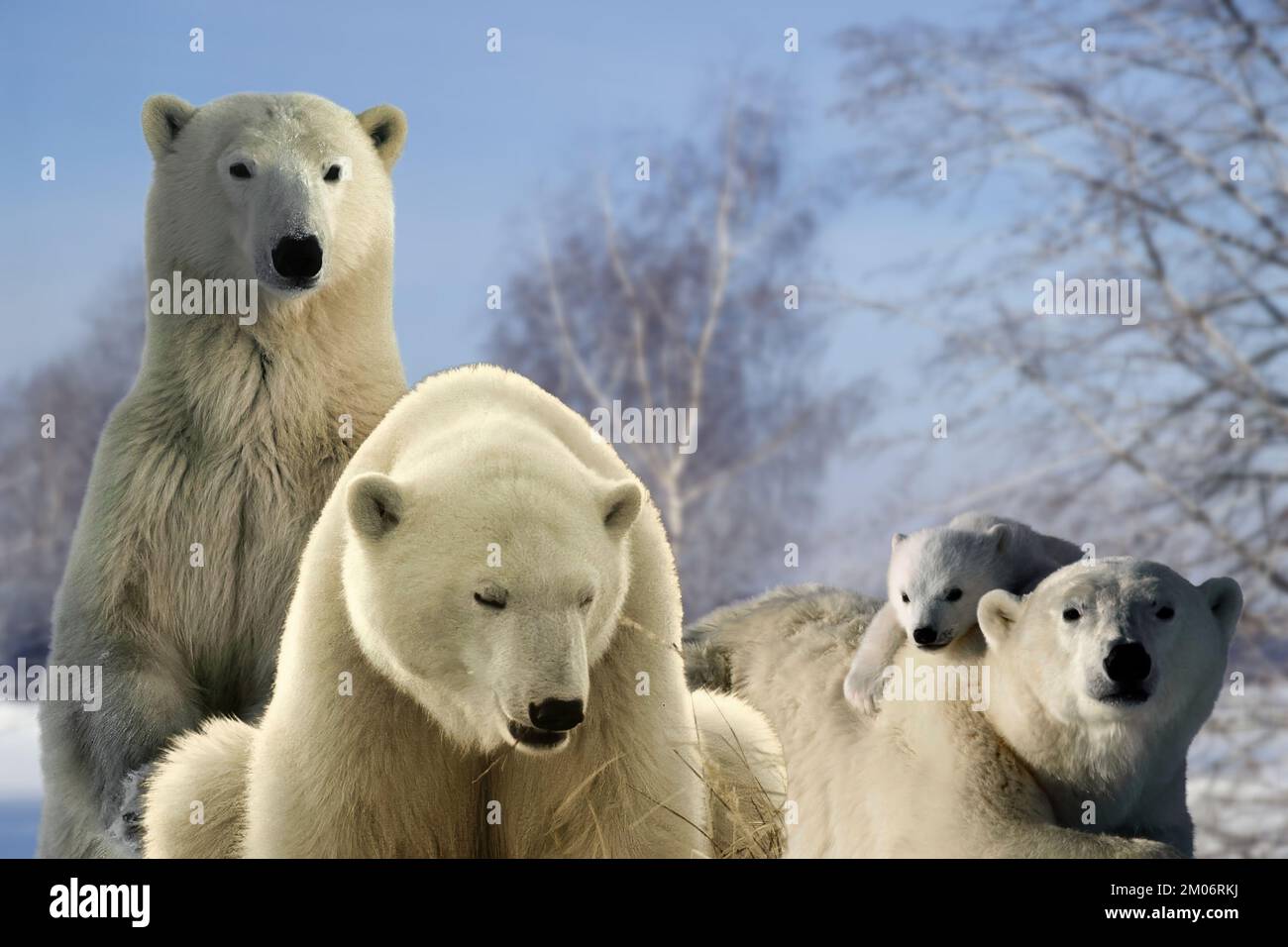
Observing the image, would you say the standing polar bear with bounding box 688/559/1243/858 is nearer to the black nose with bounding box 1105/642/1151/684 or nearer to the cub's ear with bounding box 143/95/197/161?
the black nose with bounding box 1105/642/1151/684

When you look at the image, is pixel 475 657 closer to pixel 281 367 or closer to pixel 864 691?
pixel 864 691

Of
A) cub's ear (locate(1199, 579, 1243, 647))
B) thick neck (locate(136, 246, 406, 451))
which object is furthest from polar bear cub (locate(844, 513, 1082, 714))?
thick neck (locate(136, 246, 406, 451))

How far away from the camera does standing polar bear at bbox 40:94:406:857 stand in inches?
136

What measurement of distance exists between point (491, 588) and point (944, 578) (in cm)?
119

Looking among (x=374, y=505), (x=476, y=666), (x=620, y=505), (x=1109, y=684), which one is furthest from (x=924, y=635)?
(x=374, y=505)

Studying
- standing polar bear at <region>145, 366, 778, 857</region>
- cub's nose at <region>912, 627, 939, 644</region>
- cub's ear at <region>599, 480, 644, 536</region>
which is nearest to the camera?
standing polar bear at <region>145, 366, 778, 857</region>

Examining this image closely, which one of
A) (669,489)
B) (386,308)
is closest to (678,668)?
(386,308)

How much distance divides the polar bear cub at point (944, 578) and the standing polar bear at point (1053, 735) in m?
0.07

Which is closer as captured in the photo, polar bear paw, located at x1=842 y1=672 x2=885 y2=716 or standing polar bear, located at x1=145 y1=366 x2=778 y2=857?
standing polar bear, located at x1=145 y1=366 x2=778 y2=857

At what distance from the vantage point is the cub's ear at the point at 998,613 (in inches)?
118

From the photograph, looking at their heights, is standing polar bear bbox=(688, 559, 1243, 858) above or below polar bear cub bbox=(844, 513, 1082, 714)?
below

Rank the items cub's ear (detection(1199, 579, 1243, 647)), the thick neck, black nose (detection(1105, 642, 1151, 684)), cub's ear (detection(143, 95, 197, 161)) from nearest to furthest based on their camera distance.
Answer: black nose (detection(1105, 642, 1151, 684)), cub's ear (detection(1199, 579, 1243, 647)), the thick neck, cub's ear (detection(143, 95, 197, 161))

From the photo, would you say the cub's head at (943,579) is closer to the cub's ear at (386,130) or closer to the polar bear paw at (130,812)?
the cub's ear at (386,130)

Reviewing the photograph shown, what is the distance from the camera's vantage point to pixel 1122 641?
281 cm
